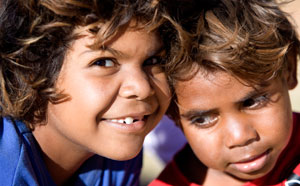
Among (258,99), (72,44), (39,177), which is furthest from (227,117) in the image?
(39,177)

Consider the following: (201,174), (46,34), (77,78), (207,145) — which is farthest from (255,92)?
(46,34)

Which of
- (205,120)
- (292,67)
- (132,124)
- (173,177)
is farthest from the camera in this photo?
(173,177)

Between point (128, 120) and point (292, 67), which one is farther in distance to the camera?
point (292, 67)

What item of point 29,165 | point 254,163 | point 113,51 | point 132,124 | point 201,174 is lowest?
point 201,174

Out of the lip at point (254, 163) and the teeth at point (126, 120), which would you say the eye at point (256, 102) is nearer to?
the lip at point (254, 163)

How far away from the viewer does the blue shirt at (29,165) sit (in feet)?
4.96

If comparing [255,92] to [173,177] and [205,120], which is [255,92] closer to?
[205,120]

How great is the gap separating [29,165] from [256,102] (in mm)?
780

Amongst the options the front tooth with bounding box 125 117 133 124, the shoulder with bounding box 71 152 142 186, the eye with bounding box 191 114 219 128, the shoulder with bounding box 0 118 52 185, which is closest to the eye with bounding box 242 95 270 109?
the eye with bounding box 191 114 219 128

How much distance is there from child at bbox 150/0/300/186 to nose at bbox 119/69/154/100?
182mm

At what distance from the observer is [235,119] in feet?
5.18

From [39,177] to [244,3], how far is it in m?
0.92

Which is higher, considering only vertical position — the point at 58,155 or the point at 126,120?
the point at 126,120

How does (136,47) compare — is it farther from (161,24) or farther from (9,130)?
(9,130)
